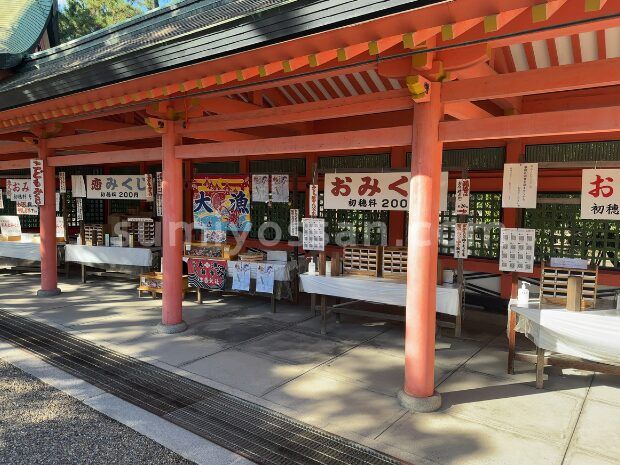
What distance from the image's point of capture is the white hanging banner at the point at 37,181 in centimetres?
881

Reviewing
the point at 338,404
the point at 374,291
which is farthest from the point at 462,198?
the point at 338,404

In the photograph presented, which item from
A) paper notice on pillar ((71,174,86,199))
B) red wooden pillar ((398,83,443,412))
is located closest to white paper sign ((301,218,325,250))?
red wooden pillar ((398,83,443,412))

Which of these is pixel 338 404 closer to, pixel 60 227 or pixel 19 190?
pixel 19 190

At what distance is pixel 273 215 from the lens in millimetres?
11125

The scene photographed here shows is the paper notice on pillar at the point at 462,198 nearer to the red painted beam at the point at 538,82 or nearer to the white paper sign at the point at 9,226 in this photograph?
the red painted beam at the point at 538,82

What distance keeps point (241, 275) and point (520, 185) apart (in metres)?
5.17

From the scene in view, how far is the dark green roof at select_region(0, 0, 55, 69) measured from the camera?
7636 millimetres

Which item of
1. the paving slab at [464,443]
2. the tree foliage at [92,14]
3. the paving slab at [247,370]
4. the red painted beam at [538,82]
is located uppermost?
the tree foliage at [92,14]

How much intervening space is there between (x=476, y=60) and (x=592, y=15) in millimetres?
978

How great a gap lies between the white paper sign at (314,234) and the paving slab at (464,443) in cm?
390

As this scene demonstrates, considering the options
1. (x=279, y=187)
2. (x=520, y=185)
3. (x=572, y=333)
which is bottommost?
(x=572, y=333)

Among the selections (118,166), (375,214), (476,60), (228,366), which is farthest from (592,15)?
(118,166)

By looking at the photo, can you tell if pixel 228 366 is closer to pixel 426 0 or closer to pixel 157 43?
pixel 157 43

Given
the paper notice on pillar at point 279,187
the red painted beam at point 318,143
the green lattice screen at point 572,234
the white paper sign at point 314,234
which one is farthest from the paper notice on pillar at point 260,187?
the green lattice screen at point 572,234
